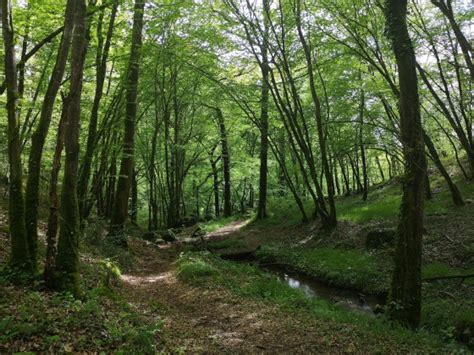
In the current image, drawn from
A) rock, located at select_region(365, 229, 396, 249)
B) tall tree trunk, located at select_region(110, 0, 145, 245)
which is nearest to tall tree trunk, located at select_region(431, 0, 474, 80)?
rock, located at select_region(365, 229, 396, 249)

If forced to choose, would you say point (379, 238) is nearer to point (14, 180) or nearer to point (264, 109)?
point (264, 109)

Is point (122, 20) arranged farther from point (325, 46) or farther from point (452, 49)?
point (452, 49)

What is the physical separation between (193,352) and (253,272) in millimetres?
7156

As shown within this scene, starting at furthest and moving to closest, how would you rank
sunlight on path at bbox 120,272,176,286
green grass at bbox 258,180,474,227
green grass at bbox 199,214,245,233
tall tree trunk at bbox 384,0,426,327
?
green grass at bbox 199,214,245,233 → green grass at bbox 258,180,474,227 → sunlight on path at bbox 120,272,176,286 → tall tree trunk at bbox 384,0,426,327

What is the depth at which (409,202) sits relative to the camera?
7.34 m

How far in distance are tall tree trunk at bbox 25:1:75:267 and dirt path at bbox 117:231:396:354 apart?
9.12 feet

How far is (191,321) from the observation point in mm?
7352

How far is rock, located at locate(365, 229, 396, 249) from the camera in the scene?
43.4 ft

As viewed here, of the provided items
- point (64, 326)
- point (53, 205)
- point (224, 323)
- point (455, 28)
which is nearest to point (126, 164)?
point (53, 205)

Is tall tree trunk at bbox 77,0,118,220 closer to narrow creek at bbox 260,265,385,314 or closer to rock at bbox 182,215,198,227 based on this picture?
narrow creek at bbox 260,265,385,314

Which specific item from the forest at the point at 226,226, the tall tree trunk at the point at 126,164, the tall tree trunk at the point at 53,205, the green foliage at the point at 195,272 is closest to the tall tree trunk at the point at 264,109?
the forest at the point at 226,226

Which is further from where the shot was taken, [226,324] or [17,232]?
[226,324]

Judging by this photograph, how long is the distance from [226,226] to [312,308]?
57.4 feet

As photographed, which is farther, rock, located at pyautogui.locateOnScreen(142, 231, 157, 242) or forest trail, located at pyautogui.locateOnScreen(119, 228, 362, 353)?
rock, located at pyautogui.locateOnScreen(142, 231, 157, 242)
